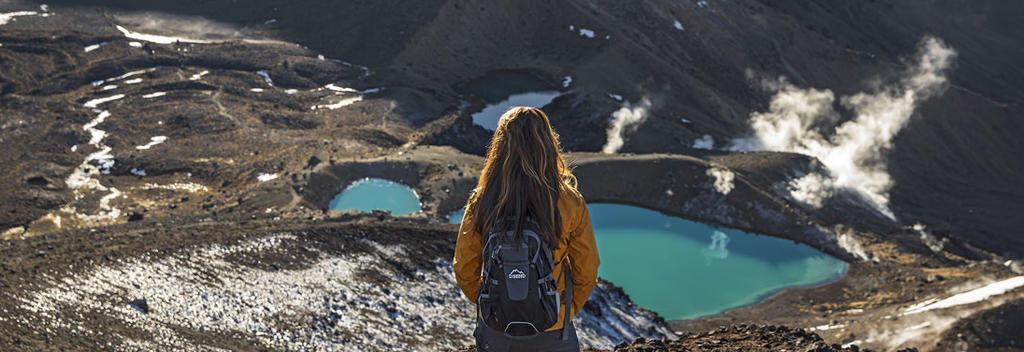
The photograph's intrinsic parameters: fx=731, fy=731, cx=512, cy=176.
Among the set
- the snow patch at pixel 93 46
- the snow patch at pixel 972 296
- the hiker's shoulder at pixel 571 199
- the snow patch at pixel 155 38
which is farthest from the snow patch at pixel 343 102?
the hiker's shoulder at pixel 571 199

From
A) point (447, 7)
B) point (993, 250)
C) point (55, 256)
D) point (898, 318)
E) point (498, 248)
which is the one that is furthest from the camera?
point (447, 7)

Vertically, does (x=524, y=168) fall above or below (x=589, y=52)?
below

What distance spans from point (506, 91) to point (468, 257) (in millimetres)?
A: 50053

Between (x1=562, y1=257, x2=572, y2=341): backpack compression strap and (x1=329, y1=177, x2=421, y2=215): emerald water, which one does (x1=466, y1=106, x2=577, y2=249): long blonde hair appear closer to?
(x1=562, y1=257, x2=572, y2=341): backpack compression strap

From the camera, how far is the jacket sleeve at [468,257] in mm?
5512

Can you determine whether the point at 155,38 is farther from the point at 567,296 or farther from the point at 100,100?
the point at 567,296

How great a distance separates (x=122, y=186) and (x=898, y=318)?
3635 cm

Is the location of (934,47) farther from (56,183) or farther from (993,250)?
(56,183)

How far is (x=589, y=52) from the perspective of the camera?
187 ft

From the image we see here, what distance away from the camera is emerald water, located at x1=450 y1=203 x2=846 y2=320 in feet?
107

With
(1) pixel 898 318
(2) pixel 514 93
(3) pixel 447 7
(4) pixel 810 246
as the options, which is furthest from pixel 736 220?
(3) pixel 447 7

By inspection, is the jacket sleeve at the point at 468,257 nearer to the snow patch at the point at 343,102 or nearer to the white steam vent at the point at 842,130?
the white steam vent at the point at 842,130

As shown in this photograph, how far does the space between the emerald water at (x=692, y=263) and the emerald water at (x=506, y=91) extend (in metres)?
15.2

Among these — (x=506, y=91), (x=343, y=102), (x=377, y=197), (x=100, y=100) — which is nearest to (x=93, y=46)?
(x=100, y=100)
